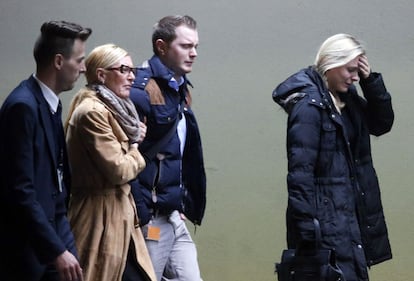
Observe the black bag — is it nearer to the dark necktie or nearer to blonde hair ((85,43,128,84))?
blonde hair ((85,43,128,84))

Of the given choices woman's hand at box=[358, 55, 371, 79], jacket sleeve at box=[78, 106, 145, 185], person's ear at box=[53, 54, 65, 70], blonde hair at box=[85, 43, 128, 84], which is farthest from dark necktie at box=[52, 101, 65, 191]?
woman's hand at box=[358, 55, 371, 79]

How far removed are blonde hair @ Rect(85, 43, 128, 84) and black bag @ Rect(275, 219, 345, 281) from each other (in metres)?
1.29

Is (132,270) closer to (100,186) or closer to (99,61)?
(100,186)

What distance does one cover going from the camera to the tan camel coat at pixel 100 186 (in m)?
5.16

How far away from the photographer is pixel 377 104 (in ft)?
19.8

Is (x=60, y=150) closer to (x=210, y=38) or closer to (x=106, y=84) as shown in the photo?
(x=106, y=84)

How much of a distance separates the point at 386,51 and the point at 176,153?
2.32 meters

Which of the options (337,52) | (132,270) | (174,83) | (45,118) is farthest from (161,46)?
(45,118)

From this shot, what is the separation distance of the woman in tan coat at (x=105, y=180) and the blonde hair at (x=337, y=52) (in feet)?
3.60

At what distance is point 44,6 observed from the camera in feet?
24.9

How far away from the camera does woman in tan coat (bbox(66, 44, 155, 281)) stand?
5.16 metres

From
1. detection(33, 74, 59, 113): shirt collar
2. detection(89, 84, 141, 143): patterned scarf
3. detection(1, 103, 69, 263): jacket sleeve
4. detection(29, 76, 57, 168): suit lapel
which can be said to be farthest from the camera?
detection(89, 84, 141, 143): patterned scarf

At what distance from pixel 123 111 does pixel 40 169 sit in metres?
0.91

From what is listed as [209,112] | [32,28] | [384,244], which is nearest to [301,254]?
[384,244]
